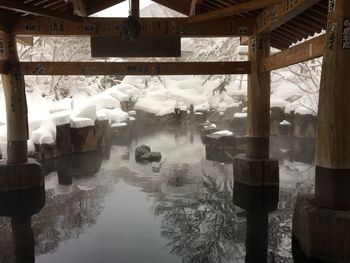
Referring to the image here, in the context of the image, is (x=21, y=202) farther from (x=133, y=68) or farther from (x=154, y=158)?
(x=154, y=158)

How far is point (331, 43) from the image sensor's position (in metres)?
4.29

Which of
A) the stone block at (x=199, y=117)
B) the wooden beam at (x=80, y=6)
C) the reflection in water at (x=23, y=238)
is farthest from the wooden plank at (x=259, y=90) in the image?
the stone block at (x=199, y=117)

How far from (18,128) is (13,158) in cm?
71

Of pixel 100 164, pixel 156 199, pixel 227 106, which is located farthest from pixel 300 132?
pixel 156 199

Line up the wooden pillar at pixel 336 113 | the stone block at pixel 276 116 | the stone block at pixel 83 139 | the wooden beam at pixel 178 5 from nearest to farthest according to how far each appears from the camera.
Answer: the wooden pillar at pixel 336 113
the wooden beam at pixel 178 5
the stone block at pixel 83 139
the stone block at pixel 276 116

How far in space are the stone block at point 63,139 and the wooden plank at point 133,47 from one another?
694cm

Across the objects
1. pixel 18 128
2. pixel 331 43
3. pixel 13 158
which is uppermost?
pixel 331 43

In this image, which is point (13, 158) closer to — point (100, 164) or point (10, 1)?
point (10, 1)

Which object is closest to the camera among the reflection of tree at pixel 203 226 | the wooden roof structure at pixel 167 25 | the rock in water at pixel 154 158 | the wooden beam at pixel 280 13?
the wooden beam at pixel 280 13

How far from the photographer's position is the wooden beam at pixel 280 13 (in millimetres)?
5171

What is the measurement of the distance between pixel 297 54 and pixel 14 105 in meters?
6.20

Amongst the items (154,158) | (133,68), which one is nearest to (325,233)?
(133,68)

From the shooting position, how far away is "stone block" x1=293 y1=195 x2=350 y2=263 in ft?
14.0

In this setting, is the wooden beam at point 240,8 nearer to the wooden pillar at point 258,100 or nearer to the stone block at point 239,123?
the wooden pillar at point 258,100
